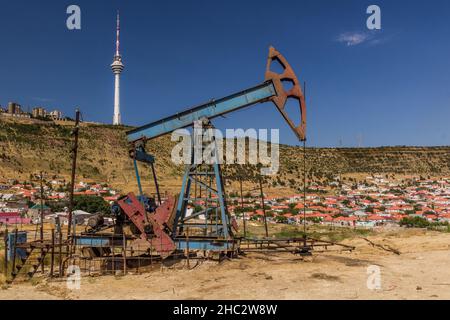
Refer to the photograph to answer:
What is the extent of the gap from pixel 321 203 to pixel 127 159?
105 ft

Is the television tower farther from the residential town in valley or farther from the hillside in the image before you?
the residential town in valley

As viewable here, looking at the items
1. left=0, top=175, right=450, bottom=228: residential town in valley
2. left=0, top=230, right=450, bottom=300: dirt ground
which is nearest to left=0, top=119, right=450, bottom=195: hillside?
left=0, top=175, right=450, bottom=228: residential town in valley

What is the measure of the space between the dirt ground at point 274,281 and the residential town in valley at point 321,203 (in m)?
4.05

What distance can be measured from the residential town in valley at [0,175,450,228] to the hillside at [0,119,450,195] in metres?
4.39

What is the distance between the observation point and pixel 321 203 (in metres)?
39.2

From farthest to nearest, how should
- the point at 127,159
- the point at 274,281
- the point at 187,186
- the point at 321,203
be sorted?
the point at 127,159, the point at 321,203, the point at 187,186, the point at 274,281

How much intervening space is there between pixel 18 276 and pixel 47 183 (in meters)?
36.5

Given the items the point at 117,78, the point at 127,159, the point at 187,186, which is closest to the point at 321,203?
the point at 187,186

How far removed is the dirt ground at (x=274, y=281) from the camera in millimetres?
7266

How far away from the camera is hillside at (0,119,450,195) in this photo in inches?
1988

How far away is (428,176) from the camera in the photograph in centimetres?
6825

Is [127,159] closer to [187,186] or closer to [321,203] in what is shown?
[321,203]
